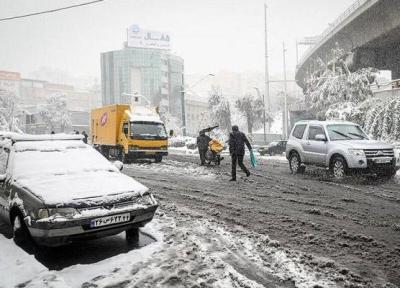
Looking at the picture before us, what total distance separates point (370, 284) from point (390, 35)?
27.0 m

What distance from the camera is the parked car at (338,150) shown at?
11102 mm

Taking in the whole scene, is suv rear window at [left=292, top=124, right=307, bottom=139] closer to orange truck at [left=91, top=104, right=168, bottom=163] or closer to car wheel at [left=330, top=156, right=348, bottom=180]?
car wheel at [left=330, top=156, right=348, bottom=180]

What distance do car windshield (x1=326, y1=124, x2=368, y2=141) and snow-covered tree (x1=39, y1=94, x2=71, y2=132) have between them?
8605cm

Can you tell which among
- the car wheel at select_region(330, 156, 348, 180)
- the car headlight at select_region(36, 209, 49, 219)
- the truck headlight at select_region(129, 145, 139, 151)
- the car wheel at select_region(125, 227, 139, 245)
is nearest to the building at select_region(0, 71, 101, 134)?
the truck headlight at select_region(129, 145, 139, 151)

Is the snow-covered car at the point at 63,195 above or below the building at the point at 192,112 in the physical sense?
below

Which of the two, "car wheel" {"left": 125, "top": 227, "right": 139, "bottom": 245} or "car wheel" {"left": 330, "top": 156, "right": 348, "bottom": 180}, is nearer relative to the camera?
"car wheel" {"left": 125, "top": 227, "right": 139, "bottom": 245}

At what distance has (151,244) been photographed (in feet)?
19.2

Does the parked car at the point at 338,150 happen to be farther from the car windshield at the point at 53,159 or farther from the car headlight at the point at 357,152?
the car windshield at the point at 53,159

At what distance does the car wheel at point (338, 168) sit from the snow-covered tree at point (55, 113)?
86615mm

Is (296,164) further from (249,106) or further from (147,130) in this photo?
(249,106)

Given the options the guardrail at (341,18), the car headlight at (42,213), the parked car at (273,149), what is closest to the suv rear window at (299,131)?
the car headlight at (42,213)

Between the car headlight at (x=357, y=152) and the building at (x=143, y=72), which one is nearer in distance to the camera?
the car headlight at (x=357, y=152)

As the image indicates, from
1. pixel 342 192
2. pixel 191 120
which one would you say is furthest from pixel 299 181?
pixel 191 120

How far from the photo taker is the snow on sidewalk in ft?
14.7
